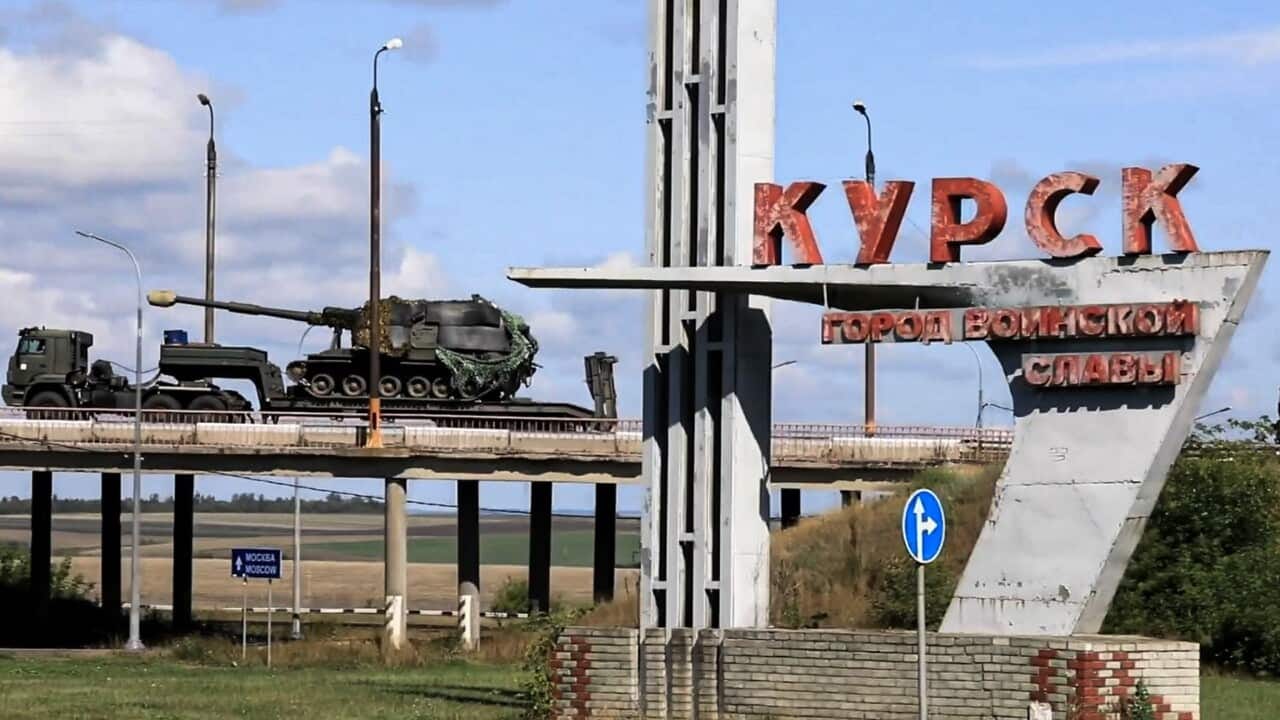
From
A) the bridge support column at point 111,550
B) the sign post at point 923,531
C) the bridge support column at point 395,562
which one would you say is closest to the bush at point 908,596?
the bridge support column at point 395,562

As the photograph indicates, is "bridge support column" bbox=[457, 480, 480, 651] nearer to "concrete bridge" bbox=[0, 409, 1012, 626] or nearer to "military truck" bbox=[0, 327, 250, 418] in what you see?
"concrete bridge" bbox=[0, 409, 1012, 626]

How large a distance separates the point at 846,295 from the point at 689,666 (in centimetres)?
507

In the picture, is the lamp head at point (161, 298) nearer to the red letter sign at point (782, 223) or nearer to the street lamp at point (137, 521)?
the street lamp at point (137, 521)

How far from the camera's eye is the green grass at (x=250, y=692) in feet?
96.3

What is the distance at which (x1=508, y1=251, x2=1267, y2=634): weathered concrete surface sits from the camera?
79.6 feet

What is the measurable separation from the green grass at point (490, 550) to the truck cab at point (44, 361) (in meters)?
86.1

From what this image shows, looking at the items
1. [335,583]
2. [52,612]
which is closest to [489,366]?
[52,612]

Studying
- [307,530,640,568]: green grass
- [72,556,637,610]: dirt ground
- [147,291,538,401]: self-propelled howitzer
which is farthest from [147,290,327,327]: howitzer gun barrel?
[307,530,640,568]: green grass

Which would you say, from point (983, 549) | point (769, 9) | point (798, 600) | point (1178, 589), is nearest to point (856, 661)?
point (983, 549)

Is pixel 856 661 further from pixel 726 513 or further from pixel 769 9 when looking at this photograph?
pixel 769 9

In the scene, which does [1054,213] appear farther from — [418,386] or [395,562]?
[418,386]

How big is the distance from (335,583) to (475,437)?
2650 inches

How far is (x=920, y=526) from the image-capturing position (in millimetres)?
19516

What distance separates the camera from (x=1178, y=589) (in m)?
37.9
